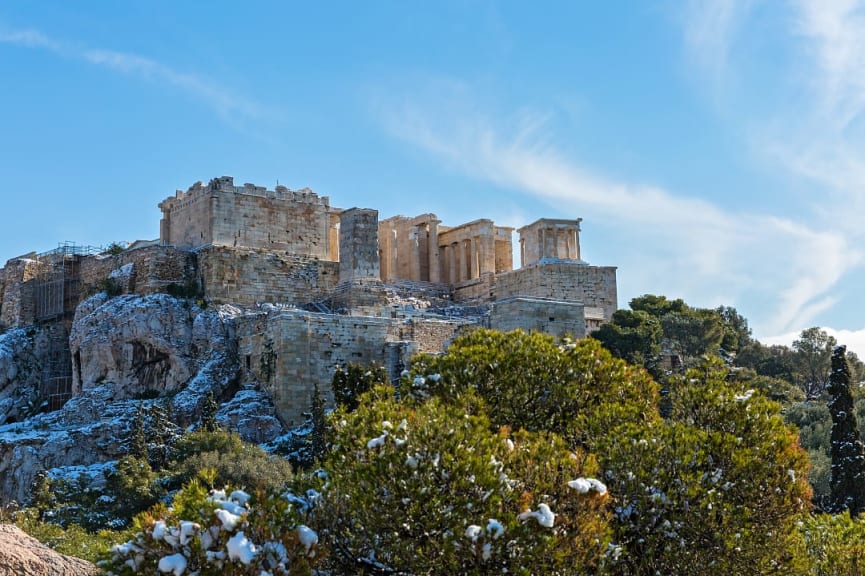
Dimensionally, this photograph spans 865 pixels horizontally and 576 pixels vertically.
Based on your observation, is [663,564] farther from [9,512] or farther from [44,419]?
[44,419]

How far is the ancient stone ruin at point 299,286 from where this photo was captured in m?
34.0

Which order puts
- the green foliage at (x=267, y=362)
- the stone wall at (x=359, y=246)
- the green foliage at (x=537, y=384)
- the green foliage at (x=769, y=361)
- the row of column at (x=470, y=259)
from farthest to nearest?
the green foliage at (x=769, y=361), the row of column at (x=470, y=259), the stone wall at (x=359, y=246), the green foliage at (x=267, y=362), the green foliage at (x=537, y=384)

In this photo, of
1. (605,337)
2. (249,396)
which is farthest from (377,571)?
(605,337)

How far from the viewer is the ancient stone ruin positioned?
3397cm

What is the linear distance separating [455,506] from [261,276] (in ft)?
80.4

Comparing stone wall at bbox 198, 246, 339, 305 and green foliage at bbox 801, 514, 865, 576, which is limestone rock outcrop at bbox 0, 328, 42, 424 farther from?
green foliage at bbox 801, 514, 865, 576

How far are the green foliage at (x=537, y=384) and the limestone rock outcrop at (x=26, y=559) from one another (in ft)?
26.7

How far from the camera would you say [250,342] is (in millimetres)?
34406

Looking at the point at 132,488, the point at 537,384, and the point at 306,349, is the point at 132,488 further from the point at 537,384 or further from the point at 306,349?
the point at 537,384

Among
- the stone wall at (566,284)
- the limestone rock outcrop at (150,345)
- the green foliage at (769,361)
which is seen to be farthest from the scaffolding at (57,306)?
the green foliage at (769,361)

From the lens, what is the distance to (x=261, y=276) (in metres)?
38.0

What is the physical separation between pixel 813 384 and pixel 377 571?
41.8 m

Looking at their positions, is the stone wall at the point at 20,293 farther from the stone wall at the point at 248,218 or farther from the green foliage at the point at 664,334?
the green foliage at the point at 664,334

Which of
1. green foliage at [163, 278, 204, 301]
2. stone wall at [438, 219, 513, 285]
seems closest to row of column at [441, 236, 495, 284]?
stone wall at [438, 219, 513, 285]
